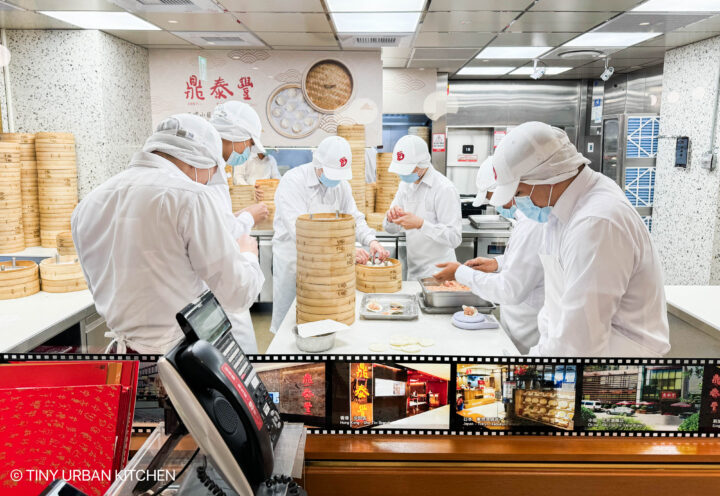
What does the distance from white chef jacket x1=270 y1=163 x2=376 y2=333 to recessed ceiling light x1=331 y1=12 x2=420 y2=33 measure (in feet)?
3.84

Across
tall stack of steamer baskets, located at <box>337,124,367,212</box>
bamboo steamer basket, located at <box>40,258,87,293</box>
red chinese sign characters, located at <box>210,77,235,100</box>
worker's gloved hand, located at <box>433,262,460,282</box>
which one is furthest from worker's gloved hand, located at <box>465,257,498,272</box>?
bamboo steamer basket, located at <box>40,258,87,293</box>

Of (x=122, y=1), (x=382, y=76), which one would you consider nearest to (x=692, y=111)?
(x=382, y=76)

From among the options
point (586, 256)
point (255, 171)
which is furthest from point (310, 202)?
point (586, 256)

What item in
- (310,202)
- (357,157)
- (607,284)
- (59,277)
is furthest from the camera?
(310,202)

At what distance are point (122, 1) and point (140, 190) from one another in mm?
1224

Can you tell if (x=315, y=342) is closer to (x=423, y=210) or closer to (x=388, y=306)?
(x=388, y=306)

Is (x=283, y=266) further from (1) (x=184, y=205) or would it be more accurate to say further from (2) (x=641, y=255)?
(2) (x=641, y=255)

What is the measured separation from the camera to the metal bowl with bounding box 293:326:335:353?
1.98 meters

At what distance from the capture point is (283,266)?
4.00 meters

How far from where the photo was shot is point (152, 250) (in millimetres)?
1643

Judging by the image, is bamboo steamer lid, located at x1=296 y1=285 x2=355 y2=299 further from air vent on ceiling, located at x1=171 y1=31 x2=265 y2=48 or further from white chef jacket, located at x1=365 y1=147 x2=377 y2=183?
white chef jacket, located at x1=365 y1=147 x2=377 y2=183

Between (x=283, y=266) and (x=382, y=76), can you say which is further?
(x=283, y=266)

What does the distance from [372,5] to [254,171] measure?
4.52ft

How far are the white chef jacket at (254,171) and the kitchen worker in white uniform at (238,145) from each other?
0.76 m
